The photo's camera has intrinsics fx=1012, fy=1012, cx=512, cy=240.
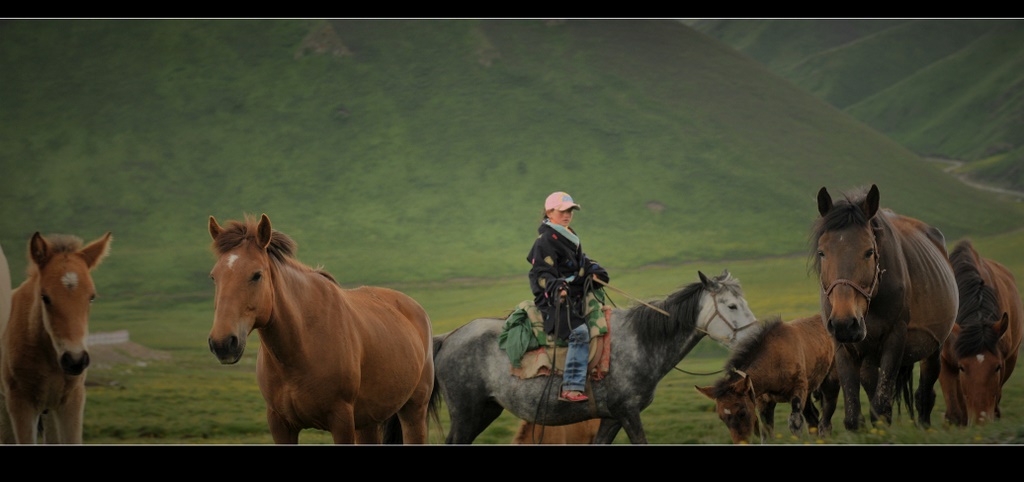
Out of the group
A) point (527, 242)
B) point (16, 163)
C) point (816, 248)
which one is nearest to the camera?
point (816, 248)

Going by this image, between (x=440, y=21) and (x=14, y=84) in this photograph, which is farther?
(x=440, y=21)

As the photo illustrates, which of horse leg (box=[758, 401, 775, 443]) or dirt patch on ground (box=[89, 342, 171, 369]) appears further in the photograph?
dirt patch on ground (box=[89, 342, 171, 369])

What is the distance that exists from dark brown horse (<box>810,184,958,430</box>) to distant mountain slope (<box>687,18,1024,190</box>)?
87978 mm

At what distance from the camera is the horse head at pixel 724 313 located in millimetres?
11406

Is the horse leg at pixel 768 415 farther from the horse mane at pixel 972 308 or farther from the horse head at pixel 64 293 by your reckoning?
the horse head at pixel 64 293

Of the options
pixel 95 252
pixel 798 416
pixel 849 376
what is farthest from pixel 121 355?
pixel 849 376

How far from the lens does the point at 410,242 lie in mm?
76438

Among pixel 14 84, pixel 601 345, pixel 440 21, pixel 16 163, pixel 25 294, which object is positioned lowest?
pixel 601 345

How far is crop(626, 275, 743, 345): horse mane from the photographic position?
11523 mm

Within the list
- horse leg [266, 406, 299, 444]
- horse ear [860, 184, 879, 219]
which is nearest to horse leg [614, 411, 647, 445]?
horse ear [860, 184, 879, 219]

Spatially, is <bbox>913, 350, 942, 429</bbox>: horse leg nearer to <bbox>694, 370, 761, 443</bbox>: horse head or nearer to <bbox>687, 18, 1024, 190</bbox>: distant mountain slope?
<bbox>694, 370, 761, 443</bbox>: horse head

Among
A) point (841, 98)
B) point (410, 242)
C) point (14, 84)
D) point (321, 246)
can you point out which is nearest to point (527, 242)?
point (410, 242)

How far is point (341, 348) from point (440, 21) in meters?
102

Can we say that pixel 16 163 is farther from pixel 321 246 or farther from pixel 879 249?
pixel 879 249
